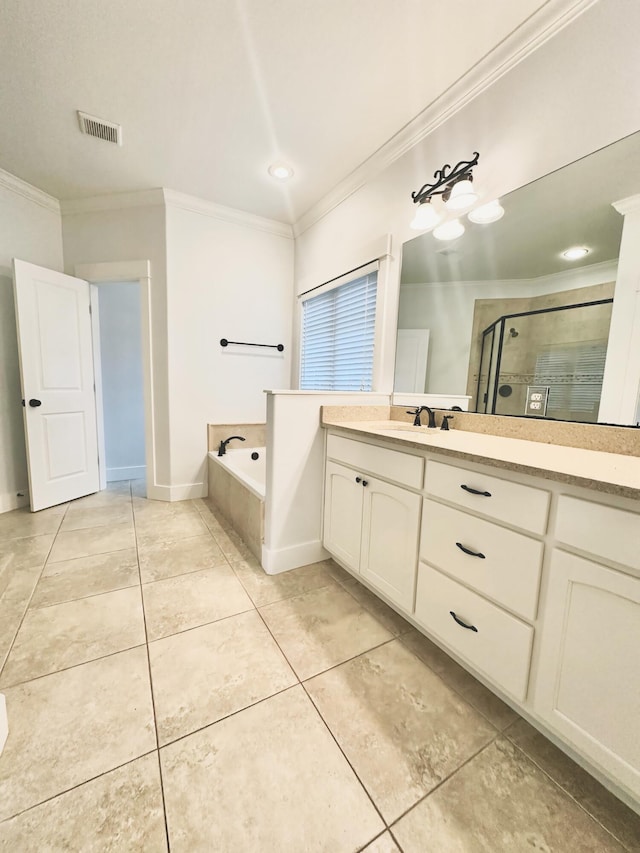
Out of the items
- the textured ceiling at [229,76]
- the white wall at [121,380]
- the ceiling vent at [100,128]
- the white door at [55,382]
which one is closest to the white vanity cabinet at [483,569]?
the textured ceiling at [229,76]

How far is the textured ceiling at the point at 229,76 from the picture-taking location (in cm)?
133

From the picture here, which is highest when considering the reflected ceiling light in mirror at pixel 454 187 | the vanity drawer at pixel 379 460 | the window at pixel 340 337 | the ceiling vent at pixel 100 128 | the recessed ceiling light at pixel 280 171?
the ceiling vent at pixel 100 128

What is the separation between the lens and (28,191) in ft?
8.32

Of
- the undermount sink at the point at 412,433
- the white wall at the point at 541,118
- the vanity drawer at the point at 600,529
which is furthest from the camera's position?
the undermount sink at the point at 412,433

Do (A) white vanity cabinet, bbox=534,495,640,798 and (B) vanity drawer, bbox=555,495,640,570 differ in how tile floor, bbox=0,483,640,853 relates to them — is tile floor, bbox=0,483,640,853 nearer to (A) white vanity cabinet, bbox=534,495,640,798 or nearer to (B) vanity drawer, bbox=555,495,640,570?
(A) white vanity cabinet, bbox=534,495,640,798

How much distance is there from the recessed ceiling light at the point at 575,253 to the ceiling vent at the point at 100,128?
2.54 meters

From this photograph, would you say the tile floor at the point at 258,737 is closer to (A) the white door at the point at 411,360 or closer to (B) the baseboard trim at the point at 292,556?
(B) the baseboard trim at the point at 292,556

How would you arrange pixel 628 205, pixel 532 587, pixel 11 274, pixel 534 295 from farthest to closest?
1. pixel 11 274
2. pixel 534 295
3. pixel 628 205
4. pixel 532 587

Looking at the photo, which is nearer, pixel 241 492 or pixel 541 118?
pixel 541 118

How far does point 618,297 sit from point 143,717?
2122 mm

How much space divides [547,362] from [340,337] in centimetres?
154

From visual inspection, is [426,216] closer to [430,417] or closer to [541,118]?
[541,118]

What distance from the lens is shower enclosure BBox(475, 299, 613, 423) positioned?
120 cm

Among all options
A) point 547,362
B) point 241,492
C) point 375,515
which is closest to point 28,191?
point 241,492
